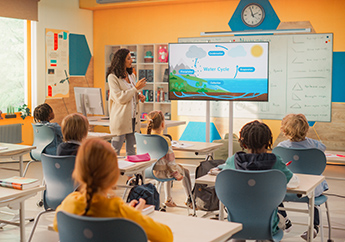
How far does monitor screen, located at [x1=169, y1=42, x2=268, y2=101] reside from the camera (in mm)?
6070

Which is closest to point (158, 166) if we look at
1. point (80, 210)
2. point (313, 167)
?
point (313, 167)

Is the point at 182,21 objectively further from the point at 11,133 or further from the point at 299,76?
the point at 11,133

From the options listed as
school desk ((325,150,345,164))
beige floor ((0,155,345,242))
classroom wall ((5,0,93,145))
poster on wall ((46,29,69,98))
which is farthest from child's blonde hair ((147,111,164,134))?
poster on wall ((46,29,69,98))

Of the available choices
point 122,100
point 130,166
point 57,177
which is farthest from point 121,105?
point 57,177

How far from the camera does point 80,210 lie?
6.22 feet

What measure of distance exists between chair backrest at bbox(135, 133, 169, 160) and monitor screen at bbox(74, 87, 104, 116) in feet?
6.35

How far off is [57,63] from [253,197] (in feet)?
23.8

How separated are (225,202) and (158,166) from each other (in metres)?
1.94

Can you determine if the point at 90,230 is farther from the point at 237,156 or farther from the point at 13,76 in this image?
the point at 13,76

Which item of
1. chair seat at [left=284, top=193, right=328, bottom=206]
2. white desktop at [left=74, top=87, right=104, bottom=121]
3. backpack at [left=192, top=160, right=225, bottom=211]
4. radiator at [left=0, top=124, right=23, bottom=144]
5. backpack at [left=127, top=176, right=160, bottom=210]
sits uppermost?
white desktop at [left=74, top=87, right=104, bottom=121]

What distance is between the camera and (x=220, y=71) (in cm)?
628

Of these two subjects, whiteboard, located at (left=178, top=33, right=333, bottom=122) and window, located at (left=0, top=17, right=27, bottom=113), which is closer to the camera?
whiteboard, located at (left=178, top=33, right=333, bottom=122)

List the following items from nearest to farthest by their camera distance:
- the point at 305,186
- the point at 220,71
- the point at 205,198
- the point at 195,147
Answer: the point at 305,186 → the point at 205,198 → the point at 195,147 → the point at 220,71

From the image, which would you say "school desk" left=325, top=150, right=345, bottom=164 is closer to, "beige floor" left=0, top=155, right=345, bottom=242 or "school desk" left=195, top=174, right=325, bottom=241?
"beige floor" left=0, top=155, right=345, bottom=242
